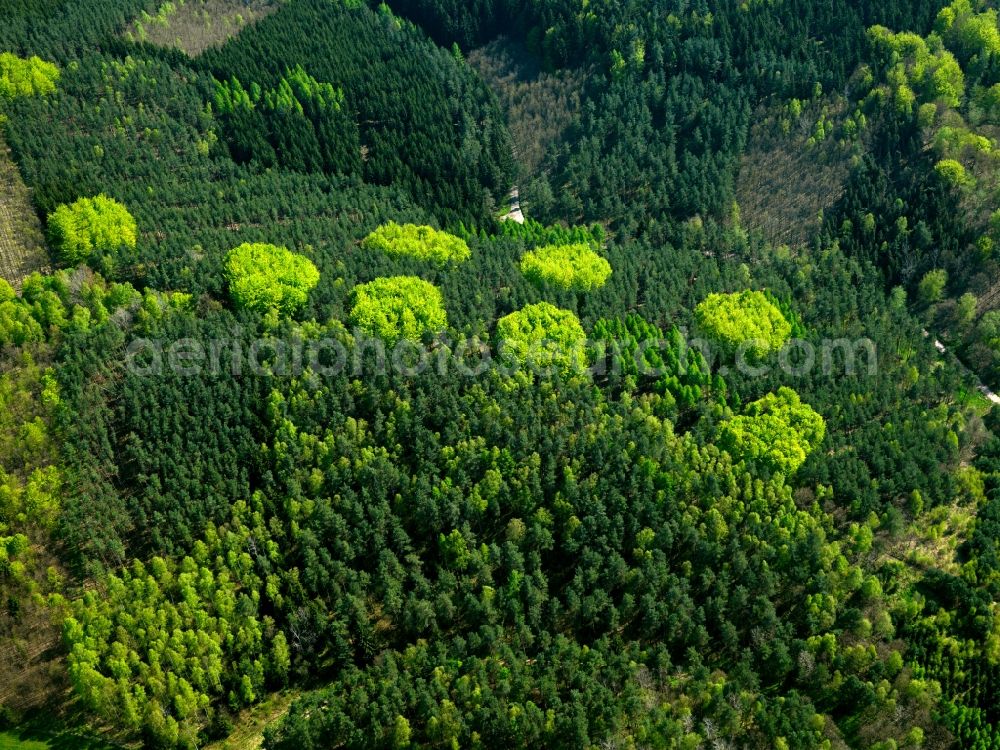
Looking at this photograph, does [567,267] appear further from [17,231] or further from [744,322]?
[17,231]

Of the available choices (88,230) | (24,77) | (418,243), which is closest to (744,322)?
(418,243)

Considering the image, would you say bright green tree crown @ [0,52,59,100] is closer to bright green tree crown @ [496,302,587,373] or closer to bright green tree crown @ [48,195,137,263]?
bright green tree crown @ [48,195,137,263]

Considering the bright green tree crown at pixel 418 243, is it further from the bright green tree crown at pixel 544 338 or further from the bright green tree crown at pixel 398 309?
the bright green tree crown at pixel 544 338

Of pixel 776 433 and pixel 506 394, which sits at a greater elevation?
pixel 506 394

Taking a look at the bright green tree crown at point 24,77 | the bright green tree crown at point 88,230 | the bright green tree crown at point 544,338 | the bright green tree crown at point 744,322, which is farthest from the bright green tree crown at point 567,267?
the bright green tree crown at point 24,77

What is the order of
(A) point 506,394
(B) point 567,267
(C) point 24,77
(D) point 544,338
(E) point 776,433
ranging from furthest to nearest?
(C) point 24,77 < (B) point 567,267 < (D) point 544,338 < (A) point 506,394 < (E) point 776,433

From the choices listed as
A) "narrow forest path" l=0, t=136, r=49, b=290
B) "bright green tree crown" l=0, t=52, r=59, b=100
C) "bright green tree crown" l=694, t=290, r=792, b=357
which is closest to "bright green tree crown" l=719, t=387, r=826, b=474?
"bright green tree crown" l=694, t=290, r=792, b=357

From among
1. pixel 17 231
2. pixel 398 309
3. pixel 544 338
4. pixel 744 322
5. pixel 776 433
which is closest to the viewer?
pixel 776 433

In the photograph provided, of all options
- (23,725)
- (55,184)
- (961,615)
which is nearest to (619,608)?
(961,615)

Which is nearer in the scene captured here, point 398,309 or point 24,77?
point 398,309

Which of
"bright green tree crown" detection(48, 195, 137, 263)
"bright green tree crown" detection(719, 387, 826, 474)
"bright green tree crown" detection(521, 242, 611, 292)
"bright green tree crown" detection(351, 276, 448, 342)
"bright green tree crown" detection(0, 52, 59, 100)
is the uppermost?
"bright green tree crown" detection(0, 52, 59, 100)
